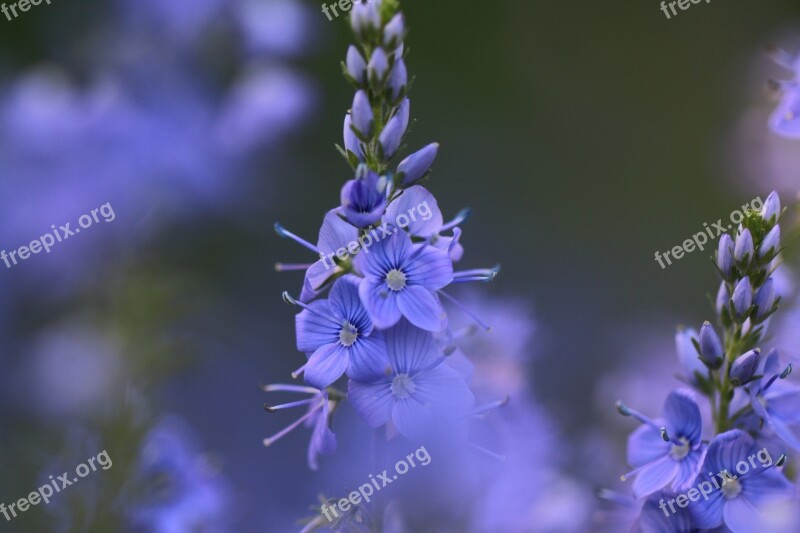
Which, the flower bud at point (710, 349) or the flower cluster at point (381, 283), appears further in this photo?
the flower bud at point (710, 349)

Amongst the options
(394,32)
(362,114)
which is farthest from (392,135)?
(394,32)

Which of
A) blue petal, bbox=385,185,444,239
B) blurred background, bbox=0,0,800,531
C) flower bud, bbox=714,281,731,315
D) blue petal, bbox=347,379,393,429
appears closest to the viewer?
blue petal, bbox=347,379,393,429

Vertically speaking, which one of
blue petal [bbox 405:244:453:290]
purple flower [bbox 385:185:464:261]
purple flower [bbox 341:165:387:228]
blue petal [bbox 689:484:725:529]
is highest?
purple flower [bbox 341:165:387:228]

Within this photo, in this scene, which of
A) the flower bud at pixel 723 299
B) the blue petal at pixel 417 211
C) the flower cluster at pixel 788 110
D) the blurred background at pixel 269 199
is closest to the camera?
the blue petal at pixel 417 211

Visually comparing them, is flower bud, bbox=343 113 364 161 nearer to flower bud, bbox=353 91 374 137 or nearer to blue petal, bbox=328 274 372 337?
flower bud, bbox=353 91 374 137

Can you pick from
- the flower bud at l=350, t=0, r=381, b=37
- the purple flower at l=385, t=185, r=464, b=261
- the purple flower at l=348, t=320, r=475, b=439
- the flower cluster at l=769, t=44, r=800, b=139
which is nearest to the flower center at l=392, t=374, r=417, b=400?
the purple flower at l=348, t=320, r=475, b=439

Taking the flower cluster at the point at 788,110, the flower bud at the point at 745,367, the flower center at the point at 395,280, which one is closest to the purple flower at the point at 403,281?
the flower center at the point at 395,280

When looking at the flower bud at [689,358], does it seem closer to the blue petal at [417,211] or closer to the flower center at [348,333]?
the blue petal at [417,211]
